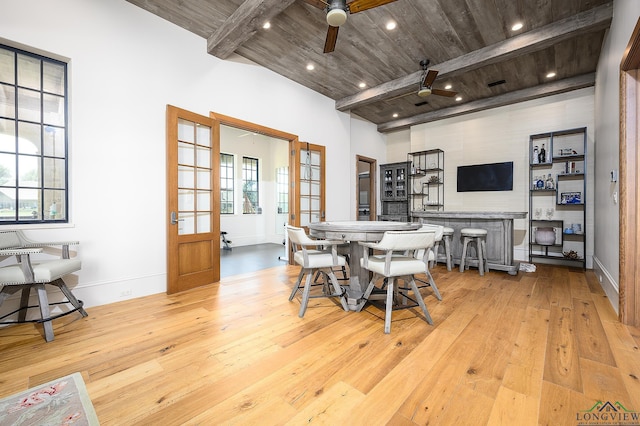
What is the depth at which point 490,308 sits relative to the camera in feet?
9.18

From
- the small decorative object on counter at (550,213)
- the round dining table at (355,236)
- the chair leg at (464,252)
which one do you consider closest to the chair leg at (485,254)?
the chair leg at (464,252)

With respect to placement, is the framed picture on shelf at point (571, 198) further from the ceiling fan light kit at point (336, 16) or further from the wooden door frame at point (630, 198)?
the ceiling fan light kit at point (336, 16)

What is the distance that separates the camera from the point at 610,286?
2.95m

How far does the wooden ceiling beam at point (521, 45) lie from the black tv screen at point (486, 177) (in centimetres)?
246

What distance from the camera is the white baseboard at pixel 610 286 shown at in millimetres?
2656

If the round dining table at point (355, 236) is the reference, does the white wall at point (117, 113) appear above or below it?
above

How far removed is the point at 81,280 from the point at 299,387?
2690mm

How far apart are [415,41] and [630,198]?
2943 millimetres

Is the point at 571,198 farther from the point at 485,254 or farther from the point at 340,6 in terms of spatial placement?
the point at 340,6

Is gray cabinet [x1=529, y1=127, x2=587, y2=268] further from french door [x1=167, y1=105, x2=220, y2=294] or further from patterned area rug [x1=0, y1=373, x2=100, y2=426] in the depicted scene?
patterned area rug [x1=0, y1=373, x2=100, y2=426]

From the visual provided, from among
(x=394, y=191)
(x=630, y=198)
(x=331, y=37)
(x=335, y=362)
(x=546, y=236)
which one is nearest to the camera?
(x=335, y=362)

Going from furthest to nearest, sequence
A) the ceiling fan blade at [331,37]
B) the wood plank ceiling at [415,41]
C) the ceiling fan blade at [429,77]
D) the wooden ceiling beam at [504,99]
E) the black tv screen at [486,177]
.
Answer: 1. the black tv screen at [486,177]
2. the wooden ceiling beam at [504,99]
3. the ceiling fan blade at [429,77]
4. the wood plank ceiling at [415,41]
5. the ceiling fan blade at [331,37]

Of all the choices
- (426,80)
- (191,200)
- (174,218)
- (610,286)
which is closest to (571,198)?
(610,286)

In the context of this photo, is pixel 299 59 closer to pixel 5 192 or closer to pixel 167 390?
pixel 5 192
